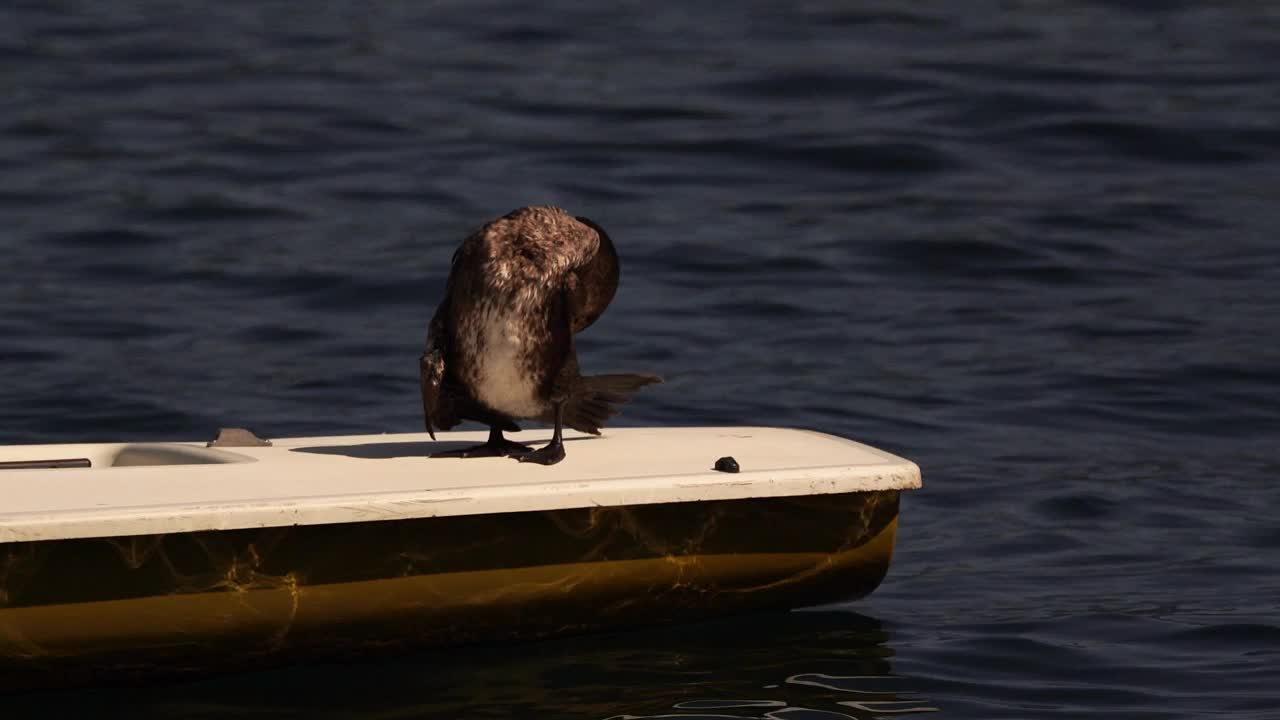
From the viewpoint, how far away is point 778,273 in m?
13.0

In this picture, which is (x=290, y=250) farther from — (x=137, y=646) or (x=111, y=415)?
(x=137, y=646)

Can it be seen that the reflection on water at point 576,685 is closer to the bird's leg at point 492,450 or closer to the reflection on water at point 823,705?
the reflection on water at point 823,705

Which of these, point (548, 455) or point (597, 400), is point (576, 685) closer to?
point (548, 455)

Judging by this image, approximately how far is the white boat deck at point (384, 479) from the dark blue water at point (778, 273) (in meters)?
A: 0.56

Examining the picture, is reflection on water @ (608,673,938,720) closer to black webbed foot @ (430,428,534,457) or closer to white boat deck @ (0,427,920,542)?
white boat deck @ (0,427,920,542)

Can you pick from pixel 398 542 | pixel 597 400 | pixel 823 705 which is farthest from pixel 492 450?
pixel 823 705

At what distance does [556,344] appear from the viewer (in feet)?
21.2

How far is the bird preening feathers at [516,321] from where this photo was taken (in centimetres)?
635

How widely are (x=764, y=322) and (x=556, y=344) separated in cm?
576

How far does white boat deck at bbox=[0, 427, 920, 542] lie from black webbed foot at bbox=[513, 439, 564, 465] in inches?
1.6

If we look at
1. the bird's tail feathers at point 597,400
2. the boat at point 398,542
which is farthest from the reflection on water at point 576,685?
the bird's tail feathers at point 597,400

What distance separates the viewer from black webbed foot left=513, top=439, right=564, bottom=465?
21.3ft

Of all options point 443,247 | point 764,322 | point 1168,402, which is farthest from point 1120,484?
point 443,247

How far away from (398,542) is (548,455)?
65cm
